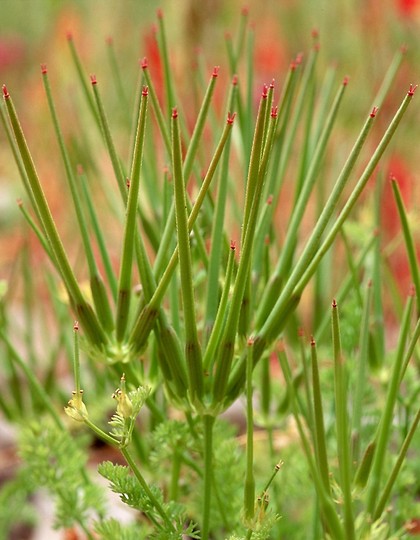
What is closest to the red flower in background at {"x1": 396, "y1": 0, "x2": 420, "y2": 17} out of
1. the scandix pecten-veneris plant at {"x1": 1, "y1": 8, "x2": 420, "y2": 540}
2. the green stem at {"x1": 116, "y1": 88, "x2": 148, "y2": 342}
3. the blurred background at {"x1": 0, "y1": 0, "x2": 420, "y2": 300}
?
the blurred background at {"x1": 0, "y1": 0, "x2": 420, "y2": 300}

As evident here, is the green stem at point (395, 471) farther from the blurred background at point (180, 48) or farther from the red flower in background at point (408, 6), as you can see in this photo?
the red flower in background at point (408, 6)

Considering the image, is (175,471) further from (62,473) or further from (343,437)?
(343,437)

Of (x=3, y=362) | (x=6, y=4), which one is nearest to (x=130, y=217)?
(x=3, y=362)

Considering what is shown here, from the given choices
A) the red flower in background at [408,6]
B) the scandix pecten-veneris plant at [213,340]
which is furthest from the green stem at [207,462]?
the red flower in background at [408,6]

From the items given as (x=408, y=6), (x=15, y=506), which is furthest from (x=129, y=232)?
(x=408, y=6)

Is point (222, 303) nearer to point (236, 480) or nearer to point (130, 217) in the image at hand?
point (130, 217)

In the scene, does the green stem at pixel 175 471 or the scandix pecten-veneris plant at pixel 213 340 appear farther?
the green stem at pixel 175 471

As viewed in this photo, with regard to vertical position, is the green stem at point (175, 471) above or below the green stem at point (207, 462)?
below

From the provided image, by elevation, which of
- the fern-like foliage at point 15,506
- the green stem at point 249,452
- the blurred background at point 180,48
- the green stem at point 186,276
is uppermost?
the blurred background at point 180,48

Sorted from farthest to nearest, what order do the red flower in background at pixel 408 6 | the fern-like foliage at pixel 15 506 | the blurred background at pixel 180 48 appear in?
1. the blurred background at pixel 180 48
2. the red flower in background at pixel 408 6
3. the fern-like foliage at pixel 15 506
